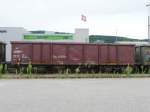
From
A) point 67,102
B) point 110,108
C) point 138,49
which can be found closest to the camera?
point 110,108

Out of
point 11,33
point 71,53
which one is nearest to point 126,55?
point 71,53

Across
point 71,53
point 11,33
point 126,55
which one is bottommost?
point 126,55

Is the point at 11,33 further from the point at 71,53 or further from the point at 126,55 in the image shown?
the point at 126,55

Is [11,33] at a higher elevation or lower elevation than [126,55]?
higher

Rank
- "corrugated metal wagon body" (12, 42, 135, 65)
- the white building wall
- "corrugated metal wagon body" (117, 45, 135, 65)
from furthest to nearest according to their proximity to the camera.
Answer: the white building wall → "corrugated metal wagon body" (117, 45, 135, 65) → "corrugated metal wagon body" (12, 42, 135, 65)

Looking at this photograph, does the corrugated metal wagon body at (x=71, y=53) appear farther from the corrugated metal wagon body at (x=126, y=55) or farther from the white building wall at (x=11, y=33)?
the white building wall at (x=11, y=33)

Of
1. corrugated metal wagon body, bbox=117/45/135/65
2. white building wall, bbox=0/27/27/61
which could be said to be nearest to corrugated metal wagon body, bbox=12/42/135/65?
corrugated metal wagon body, bbox=117/45/135/65

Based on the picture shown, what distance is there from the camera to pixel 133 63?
3853 centimetres

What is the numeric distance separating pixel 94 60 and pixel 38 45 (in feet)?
16.0

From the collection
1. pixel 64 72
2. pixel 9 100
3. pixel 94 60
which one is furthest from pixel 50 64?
pixel 9 100

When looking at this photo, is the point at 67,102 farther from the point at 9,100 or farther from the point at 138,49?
the point at 138,49

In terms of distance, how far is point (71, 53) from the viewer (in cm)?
3766

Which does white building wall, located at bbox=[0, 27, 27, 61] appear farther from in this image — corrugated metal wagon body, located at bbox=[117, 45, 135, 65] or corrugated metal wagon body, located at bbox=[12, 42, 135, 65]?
corrugated metal wagon body, located at bbox=[117, 45, 135, 65]

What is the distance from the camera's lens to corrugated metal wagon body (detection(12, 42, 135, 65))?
37.0 metres
